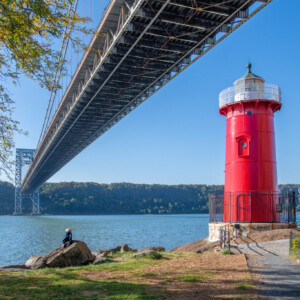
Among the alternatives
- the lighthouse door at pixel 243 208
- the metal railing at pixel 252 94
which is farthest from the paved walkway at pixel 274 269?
the metal railing at pixel 252 94

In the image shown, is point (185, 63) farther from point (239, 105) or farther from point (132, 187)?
point (132, 187)

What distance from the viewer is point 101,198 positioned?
5246 inches

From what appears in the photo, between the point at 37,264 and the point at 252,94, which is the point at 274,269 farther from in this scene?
the point at 252,94

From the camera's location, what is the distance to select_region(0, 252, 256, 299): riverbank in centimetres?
666

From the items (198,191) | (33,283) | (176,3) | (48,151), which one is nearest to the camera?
(33,283)

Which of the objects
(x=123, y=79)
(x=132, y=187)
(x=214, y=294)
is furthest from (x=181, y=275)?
(x=132, y=187)

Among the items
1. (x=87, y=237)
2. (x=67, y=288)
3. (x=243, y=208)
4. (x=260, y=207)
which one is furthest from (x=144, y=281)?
(x=87, y=237)

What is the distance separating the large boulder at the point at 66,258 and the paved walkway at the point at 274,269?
4.54 meters

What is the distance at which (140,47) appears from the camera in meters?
19.6

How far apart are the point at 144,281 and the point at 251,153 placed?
356 inches

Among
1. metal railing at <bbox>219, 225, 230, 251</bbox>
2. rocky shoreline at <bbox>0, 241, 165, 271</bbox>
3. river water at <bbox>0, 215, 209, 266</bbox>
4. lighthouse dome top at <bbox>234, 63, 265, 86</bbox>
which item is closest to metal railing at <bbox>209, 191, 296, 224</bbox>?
metal railing at <bbox>219, 225, 230, 251</bbox>

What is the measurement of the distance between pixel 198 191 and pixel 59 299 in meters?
123

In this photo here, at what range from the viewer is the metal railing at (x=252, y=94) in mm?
15829

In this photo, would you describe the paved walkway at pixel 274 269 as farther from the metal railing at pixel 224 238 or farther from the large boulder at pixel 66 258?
the large boulder at pixel 66 258
